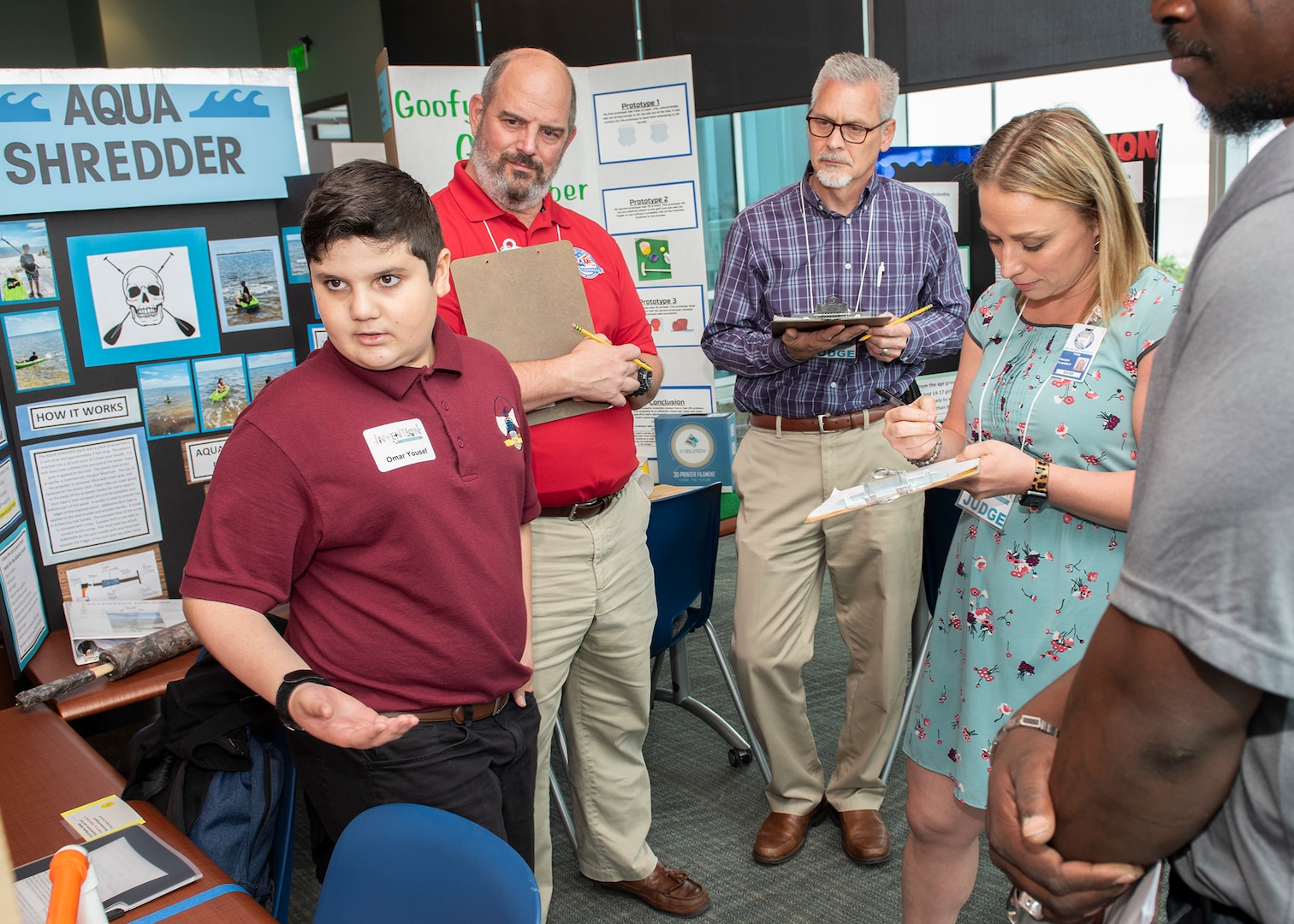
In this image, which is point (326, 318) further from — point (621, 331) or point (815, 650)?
point (815, 650)

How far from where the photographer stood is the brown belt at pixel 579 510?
2049 mm

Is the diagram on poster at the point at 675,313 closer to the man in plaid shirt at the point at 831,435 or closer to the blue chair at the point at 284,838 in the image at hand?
the man in plaid shirt at the point at 831,435

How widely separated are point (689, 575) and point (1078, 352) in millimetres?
1441

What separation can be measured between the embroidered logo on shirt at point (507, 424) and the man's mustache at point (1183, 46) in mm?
1128

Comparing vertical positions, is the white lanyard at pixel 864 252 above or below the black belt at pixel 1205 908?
above

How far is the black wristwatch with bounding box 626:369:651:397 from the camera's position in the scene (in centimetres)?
212

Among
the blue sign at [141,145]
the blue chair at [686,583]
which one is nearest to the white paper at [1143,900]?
the blue chair at [686,583]

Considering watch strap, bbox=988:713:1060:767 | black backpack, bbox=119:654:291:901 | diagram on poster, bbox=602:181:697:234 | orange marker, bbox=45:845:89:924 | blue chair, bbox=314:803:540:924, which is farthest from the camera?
diagram on poster, bbox=602:181:697:234

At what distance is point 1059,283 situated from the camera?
1.57 meters

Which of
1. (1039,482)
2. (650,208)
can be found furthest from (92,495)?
(650,208)

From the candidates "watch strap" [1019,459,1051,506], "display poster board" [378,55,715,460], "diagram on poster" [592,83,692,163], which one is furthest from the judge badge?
"diagram on poster" [592,83,692,163]

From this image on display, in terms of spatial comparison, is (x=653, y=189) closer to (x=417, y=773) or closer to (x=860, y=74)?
(x=860, y=74)

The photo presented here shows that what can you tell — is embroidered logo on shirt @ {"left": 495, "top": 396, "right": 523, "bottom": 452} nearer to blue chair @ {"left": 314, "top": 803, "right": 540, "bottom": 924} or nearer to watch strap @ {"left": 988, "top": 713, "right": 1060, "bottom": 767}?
blue chair @ {"left": 314, "top": 803, "right": 540, "bottom": 924}

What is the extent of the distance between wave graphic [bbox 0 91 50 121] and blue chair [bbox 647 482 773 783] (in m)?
1.73
